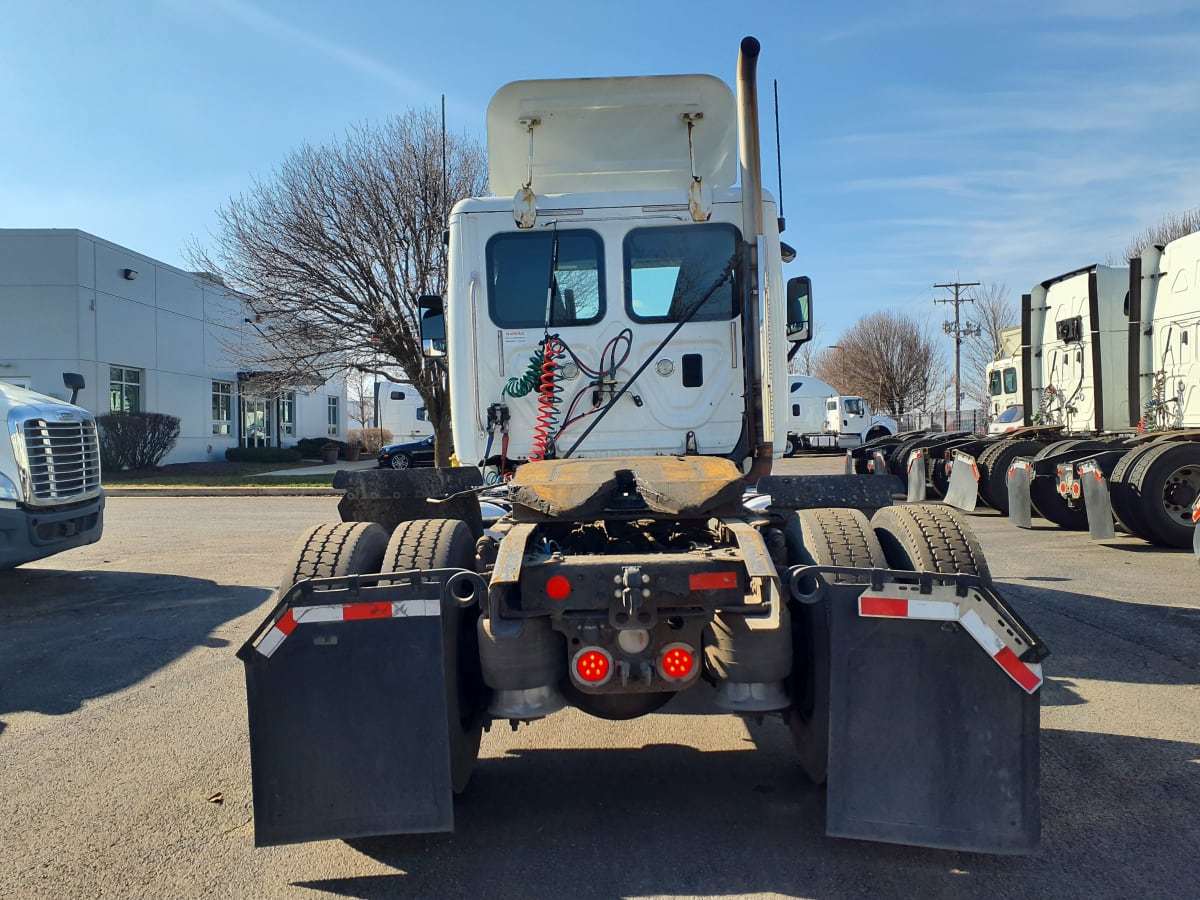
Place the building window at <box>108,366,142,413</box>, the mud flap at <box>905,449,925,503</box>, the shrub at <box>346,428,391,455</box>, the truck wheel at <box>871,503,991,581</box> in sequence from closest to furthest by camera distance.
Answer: the truck wheel at <box>871,503,991,581</box>
the mud flap at <box>905,449,925,503</box>
the building window at <box>108,366,142,413</box>
the shrub at <box>346,428,391,455</box>

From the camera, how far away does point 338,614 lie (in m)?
3.11

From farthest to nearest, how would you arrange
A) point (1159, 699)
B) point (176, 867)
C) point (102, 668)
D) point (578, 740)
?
point (102, 668)
point (1159, 699)
point (578, 740)
point (176, 867)

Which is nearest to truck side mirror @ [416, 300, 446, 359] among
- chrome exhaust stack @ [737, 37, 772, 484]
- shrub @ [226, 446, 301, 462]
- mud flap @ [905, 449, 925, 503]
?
chrome exhaust stack @ [737, 37, 772, 484]

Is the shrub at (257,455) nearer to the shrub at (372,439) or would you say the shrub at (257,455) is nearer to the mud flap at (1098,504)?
the shrub at (372,439)

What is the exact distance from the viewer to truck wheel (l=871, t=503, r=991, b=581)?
3488 mm

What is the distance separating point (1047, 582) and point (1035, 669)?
6279mm

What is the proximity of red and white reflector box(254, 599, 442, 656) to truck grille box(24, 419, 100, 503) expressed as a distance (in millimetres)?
6136

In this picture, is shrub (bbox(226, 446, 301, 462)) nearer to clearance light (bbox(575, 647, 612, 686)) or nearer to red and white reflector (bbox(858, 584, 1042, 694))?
clearance light (bbox(575, 647, 612, 686))

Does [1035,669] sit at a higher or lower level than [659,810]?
higher

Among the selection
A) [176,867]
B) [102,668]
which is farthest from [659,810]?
[102,668]

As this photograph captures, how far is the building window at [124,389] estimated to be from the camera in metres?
26.2

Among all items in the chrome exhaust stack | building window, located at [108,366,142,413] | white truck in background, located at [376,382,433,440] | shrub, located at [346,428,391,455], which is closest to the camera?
the chrome exhaust stack

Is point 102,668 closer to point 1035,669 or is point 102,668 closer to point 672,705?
point 672,705

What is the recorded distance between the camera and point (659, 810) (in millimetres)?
3682
